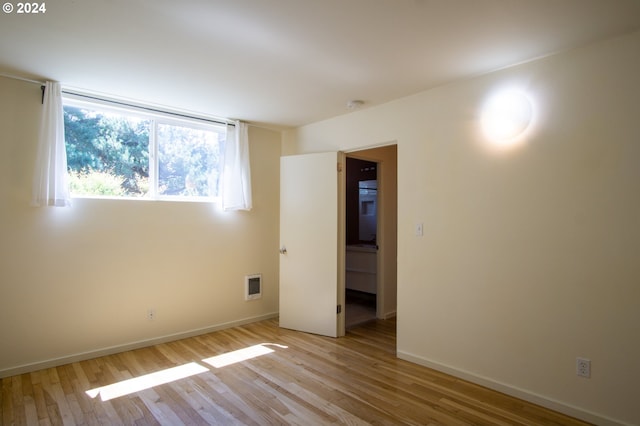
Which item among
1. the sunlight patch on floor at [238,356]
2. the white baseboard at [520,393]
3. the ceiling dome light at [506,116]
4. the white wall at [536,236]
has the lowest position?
the sunlight patch on floor at [238,356]

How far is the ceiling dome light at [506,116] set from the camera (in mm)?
2520

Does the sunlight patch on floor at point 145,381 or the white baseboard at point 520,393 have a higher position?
the white baseboard at point 520,393

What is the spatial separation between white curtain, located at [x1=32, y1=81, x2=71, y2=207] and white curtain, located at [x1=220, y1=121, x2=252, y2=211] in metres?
1.51

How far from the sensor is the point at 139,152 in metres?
3.55

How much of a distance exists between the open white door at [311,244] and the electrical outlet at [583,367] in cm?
218

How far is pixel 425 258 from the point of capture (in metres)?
3.11

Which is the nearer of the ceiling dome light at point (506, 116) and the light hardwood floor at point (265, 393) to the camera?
the light hardwood floor at point (265, 393)

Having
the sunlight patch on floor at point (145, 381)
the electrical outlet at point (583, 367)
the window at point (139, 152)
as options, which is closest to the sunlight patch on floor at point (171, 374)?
the sunlight patch on floor at point (145, 381)

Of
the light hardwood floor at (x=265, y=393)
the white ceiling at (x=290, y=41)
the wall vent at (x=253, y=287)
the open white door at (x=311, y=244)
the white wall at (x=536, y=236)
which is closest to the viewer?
the white ceiling at (x=290, y=41)

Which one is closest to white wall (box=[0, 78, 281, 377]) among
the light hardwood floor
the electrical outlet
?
the light hardwood floor

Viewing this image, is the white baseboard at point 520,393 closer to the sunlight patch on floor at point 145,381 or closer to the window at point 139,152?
the sunlight patch on floor at point 145,381

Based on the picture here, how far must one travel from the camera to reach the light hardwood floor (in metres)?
2.26

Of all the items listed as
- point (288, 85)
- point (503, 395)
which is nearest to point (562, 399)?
point (503, 395)

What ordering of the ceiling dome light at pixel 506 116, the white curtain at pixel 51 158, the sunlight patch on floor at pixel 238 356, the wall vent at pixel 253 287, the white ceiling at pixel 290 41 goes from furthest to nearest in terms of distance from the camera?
the wall vent at pixel 253 287, the sunlight patch on floor at pixel 238 356, the white curtain at pixel 51 158, the ceiling dome light at pixel 506 116, the white ceiling at pixel 290 41
